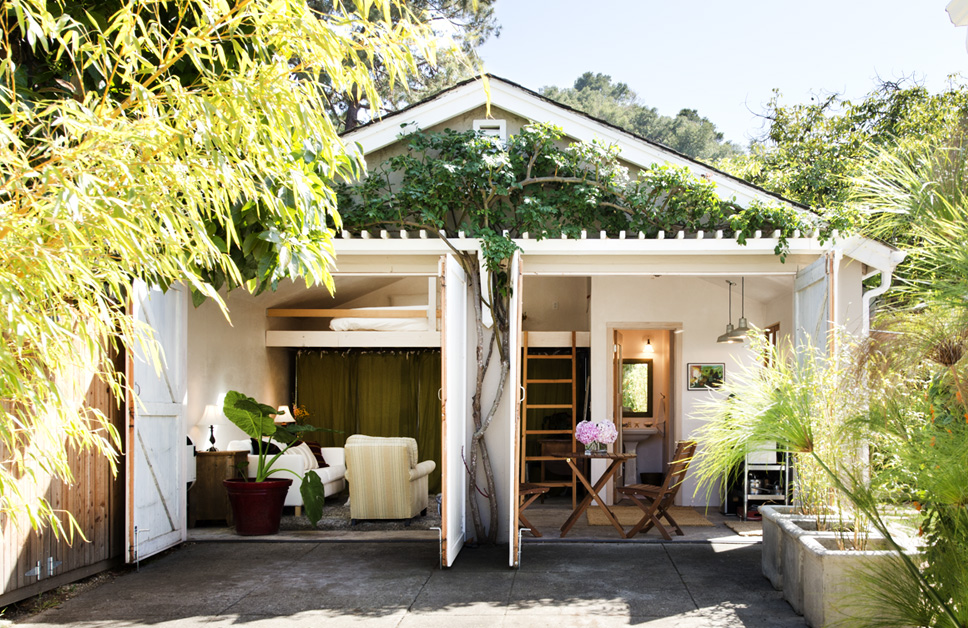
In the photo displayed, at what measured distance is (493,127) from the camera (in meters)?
7.24

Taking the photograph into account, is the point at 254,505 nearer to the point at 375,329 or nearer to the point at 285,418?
the point at 285,418

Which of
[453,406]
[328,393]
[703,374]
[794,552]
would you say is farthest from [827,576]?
[328,393]

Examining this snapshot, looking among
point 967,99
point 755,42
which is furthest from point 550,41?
point 967,99

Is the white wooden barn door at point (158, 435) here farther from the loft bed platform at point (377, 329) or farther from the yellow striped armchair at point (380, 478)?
the loft bed platform at point (377, 329)

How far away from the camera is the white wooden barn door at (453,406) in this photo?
5.94m

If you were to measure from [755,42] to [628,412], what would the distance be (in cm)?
1133

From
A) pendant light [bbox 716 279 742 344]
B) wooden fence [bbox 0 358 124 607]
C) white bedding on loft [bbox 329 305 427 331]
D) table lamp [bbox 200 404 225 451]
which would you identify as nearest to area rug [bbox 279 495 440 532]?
table lamp [bbox 200 404 225 451]

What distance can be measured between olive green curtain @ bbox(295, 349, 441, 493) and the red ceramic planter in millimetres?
4223

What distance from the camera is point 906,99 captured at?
43.7 ft

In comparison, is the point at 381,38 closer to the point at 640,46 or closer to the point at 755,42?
the point at 755,42

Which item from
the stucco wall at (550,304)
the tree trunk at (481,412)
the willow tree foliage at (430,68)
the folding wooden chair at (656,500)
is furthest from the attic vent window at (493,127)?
the willow tree foliage at (430,68)

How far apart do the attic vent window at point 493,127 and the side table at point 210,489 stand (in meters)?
3.94

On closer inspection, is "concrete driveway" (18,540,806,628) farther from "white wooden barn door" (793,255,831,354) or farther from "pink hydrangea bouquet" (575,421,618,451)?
Result: "white wooden barn door" (793,255,831,354)

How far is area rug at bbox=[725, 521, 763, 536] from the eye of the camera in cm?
756
